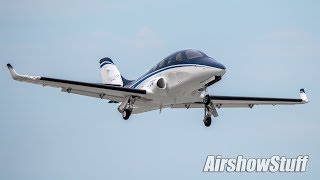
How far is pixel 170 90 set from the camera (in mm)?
48188

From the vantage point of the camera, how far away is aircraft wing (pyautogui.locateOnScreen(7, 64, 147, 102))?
155 ft

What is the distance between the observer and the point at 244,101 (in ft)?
179

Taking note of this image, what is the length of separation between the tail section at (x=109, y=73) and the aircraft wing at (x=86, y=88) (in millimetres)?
7214

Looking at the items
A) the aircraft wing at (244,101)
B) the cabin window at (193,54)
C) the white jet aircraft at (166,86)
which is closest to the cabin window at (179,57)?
the white jet aircraft at (166,86)

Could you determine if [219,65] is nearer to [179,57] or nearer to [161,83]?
[179,57]

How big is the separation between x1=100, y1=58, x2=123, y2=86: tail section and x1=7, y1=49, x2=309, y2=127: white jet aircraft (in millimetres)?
5861

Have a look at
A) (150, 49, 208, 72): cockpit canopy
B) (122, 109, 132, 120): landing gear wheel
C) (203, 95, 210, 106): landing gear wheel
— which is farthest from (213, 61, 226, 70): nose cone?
(122, 109, 132, 120): landing gear wheel

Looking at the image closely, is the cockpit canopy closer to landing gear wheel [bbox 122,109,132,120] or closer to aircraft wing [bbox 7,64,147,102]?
aircraft wing [bbox 7,64,147,102]

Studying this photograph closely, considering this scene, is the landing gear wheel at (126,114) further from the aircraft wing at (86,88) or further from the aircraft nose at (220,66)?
the aircraft nose at (220,66)

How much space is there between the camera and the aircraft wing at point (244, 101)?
53.6 m

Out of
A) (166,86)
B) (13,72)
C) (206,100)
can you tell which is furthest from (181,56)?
(13,72)

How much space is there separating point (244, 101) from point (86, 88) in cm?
1160

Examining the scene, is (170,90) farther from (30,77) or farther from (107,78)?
(107,78)

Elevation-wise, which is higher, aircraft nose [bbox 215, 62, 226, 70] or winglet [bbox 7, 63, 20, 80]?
aircraft nose [bbox 215, 62, 226, 70]
